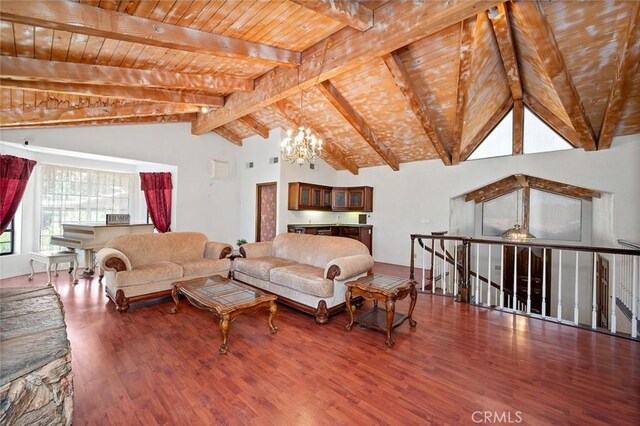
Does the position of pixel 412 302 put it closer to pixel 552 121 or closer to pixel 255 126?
pixel 552 121

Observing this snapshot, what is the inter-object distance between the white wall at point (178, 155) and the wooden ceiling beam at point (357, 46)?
2204mm

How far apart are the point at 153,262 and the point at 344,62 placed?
4130 mm

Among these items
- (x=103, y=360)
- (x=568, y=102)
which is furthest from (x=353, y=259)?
(x=568, y=102)

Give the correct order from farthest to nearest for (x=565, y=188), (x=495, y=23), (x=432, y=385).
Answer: (x=565, y=188)
(x=495, y=23)
(x=432, y=385)

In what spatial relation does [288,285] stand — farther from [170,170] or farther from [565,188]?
[565,188]

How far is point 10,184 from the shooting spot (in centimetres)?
457

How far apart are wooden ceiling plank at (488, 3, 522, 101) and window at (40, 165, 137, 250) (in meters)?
7.94

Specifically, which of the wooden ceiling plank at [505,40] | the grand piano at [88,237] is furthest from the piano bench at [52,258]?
the wooden ceiling plank at [505,40]

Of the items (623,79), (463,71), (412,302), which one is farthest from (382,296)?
(623,79)

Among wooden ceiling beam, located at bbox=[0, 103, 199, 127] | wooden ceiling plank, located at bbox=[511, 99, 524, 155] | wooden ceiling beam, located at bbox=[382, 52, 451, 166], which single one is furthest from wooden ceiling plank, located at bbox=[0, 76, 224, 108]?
wooden ceiling plank, located at bbox=[511, 99, 524, 155]

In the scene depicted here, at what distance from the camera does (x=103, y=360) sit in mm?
2410

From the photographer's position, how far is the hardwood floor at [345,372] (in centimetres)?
183

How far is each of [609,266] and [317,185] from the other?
20.9 ft

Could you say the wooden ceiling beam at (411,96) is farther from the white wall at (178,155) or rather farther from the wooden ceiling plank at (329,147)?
the white wall at (178,155)
